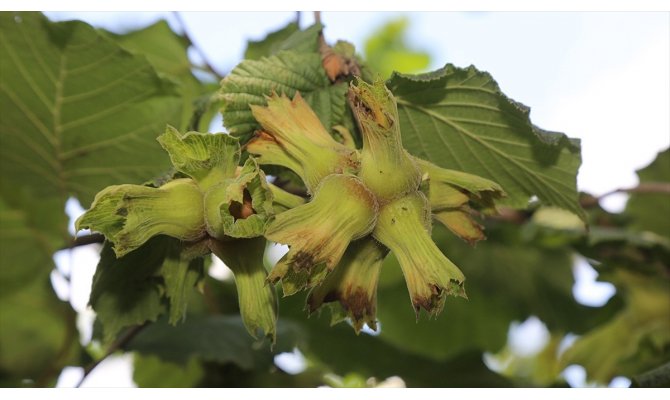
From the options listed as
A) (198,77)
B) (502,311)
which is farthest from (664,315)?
(198,77)

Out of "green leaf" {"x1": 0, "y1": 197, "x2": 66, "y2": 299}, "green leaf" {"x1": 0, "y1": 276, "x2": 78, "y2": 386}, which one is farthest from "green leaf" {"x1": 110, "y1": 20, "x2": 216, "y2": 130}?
"green leaf" {"x1": 0, "y1": 276, "x2": 78, "y2": 386}

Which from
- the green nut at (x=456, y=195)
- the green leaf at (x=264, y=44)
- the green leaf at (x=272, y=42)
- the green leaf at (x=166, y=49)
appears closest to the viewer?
the green nut at (x=456, y=195)

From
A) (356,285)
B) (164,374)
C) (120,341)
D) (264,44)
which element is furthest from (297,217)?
(164,374)

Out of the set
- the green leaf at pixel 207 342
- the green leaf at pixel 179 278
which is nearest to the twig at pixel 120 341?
the green leaf at pixel 207 342

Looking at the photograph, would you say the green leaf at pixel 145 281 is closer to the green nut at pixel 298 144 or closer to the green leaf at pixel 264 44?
the green nut at pixel 298 144

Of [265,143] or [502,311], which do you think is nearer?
[265,143]

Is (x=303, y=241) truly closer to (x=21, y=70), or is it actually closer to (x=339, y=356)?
(x=21, y=70)

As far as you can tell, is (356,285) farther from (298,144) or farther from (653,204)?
(653,204)
